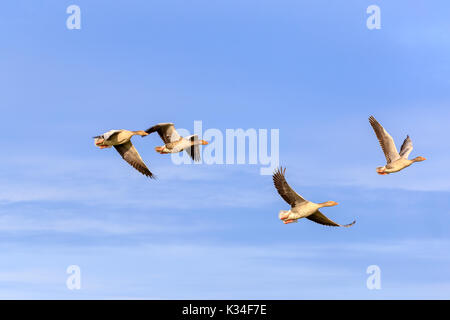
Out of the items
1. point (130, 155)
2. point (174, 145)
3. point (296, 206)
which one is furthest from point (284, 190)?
point (130, 155)

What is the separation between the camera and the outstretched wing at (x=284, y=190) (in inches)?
1192

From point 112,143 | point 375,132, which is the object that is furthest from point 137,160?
point 375,132

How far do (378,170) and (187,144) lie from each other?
10597 mm

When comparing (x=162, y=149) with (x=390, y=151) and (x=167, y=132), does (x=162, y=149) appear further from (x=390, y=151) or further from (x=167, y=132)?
(x=390, y=151)

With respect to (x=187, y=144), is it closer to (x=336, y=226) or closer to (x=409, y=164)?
(x=336, y=226)

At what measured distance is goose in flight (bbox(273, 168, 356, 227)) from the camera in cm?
3039

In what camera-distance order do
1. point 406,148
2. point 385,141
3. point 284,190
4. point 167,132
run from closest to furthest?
point 284,190 < point 385,141 < point 167,132 < point 406,148

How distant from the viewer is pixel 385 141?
36.3 metres

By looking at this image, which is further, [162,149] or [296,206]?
[162,149]

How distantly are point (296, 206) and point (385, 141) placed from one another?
775 centimetres

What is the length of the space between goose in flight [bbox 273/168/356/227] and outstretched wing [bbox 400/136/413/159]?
6753mm
